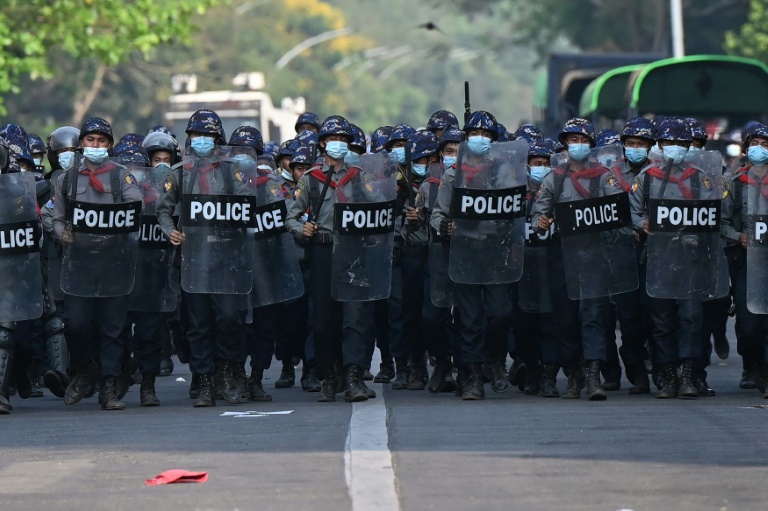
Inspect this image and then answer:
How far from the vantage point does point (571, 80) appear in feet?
116

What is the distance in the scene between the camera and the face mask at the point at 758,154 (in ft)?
43.0

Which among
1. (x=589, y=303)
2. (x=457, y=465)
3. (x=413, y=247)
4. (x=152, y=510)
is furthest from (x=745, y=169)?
(x=152, y=510)

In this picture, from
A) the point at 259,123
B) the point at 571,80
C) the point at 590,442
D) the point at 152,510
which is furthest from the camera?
the point at 259,123

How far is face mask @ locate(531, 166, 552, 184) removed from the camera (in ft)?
46.3

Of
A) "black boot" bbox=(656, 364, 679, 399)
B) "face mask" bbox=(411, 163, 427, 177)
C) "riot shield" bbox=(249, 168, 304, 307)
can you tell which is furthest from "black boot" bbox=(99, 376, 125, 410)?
"black boot" bbox=(656, 364, 679, 399)

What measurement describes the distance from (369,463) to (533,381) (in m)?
4.25

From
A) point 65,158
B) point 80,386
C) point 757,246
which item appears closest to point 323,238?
point 80,386

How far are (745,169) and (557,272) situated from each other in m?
1.44

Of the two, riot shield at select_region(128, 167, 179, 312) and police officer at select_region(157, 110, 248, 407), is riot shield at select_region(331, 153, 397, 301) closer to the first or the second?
police officer at select_region(157, 110, 248, 407)

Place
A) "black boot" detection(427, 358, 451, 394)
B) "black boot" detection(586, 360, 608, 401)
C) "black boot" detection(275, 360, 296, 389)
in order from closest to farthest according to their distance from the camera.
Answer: "black boot" detection(586, 360, 608, 401) → "black boot" detection(427, 358, 451, 394) → "black boot" detection(275, 360, 296, 389)

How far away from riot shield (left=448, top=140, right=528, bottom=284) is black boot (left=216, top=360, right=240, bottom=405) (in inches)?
64.2

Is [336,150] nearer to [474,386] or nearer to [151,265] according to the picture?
[151,265]

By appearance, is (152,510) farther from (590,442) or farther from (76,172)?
(76,172)

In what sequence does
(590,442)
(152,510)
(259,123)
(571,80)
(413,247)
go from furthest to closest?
(259,123), (571,80), (413,247), (590,442), (152,510)
